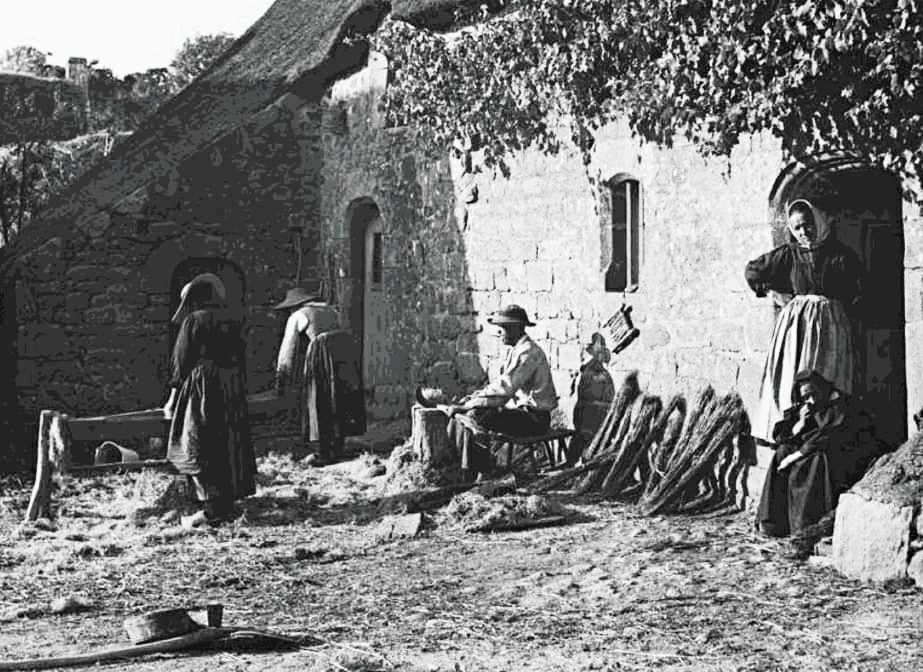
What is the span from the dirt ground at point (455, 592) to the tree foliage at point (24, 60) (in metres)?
15.9

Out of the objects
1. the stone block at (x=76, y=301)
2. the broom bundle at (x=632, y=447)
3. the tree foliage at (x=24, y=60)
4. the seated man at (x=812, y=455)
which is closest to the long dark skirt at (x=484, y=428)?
the broom bundle at (x=632, y=447)

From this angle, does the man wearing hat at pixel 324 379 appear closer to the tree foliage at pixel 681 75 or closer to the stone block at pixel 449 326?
the stone block at pixel 449 326

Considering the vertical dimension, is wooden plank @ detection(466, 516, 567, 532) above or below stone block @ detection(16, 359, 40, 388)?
below

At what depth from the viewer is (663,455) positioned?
10.2 meters

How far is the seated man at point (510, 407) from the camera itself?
10609mm

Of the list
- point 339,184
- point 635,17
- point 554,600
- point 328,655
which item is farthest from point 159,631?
point 339,184

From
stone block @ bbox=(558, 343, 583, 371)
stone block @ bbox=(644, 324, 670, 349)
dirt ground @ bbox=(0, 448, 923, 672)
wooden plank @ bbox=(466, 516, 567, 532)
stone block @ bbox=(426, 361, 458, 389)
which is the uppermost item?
stone block @ bbox=(644, 324, 670, 349)

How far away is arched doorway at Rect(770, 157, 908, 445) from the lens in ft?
30.7

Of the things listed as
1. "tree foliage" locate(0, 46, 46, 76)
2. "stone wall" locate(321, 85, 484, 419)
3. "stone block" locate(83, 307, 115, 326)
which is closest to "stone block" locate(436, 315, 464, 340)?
"stone wall" locate(321, 85, 484, 419)

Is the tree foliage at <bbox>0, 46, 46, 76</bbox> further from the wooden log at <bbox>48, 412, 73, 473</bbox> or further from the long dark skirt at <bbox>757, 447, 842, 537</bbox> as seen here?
the long dark skirt at <bbox>757, 447, 842, 537</bbox>

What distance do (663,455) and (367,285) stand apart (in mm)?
6235

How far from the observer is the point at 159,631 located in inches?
245

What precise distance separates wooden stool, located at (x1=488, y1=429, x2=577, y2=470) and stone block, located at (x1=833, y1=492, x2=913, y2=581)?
3603 millimetres

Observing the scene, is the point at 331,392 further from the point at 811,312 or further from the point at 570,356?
the point at 811,312
